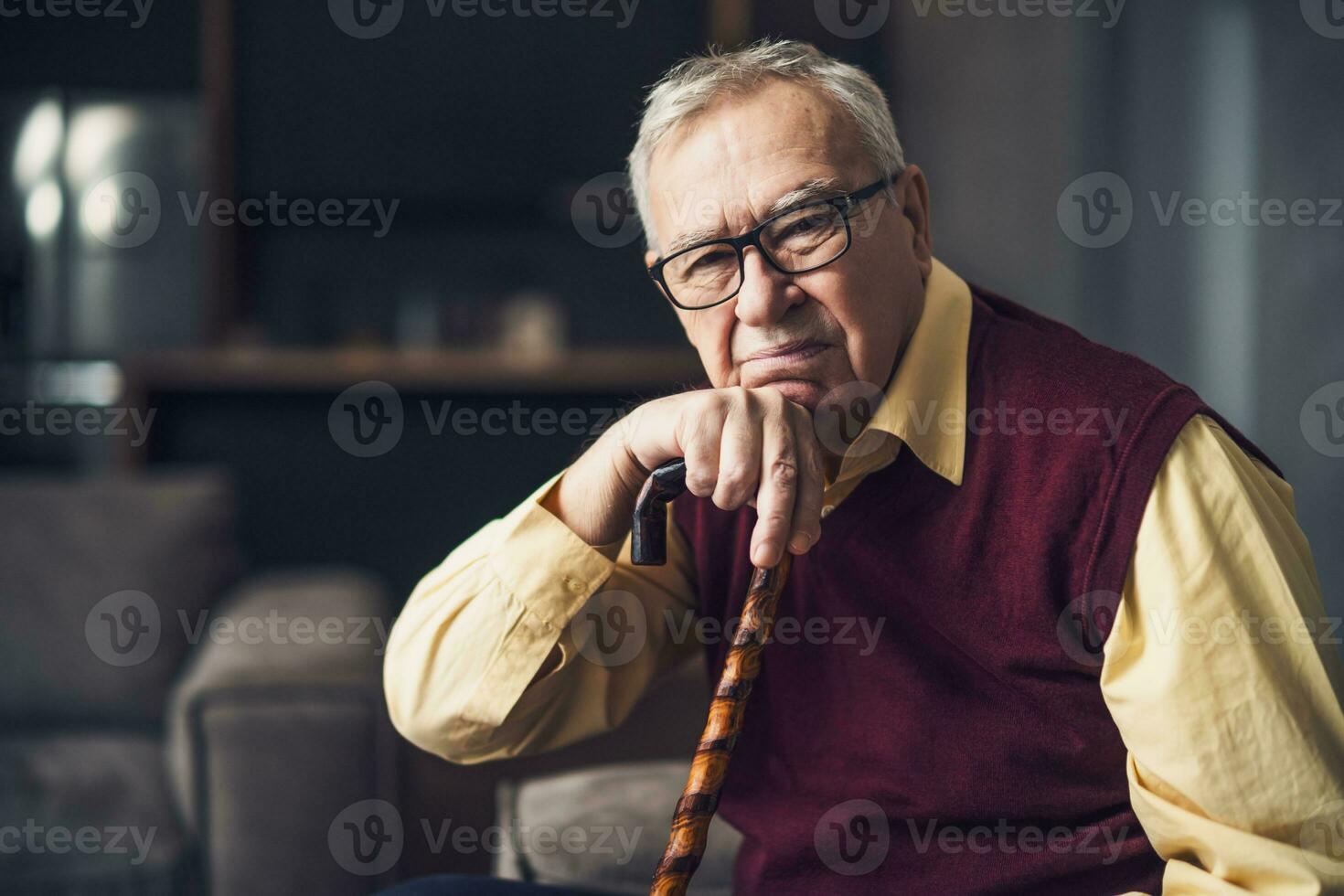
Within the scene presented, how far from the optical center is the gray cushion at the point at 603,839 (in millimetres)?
1347

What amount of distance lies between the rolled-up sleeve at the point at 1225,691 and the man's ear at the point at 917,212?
350 mm

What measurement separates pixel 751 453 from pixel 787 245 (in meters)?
0.22

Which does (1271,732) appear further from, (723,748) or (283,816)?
(283,816)

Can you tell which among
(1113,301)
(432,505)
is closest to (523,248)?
(432,505)

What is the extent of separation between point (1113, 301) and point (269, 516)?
→ 101 inches

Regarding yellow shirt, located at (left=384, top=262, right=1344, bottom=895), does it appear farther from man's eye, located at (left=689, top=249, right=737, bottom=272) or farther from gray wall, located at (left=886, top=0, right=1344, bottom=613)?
gray wall, located at (left=886, top=0, right=1344, bottom=613)

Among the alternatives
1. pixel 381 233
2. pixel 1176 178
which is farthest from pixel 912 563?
pixel 381 233

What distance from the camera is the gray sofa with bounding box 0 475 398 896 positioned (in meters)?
1.79

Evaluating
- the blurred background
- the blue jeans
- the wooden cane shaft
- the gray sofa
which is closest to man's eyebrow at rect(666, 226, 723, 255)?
the wooden cane shaft

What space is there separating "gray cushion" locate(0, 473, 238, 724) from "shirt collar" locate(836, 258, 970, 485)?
5.56 feet

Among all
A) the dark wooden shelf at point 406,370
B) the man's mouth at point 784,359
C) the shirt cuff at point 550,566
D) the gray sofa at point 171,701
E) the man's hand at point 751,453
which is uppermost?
the man's mouth at point 784,359

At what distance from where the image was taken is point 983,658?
39.7 inches

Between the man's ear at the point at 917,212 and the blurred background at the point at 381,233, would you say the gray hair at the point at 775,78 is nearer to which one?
the man's ear at the point at 917,212

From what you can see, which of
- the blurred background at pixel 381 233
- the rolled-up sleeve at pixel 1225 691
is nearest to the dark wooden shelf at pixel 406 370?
the blurred background at pixel 381 233
